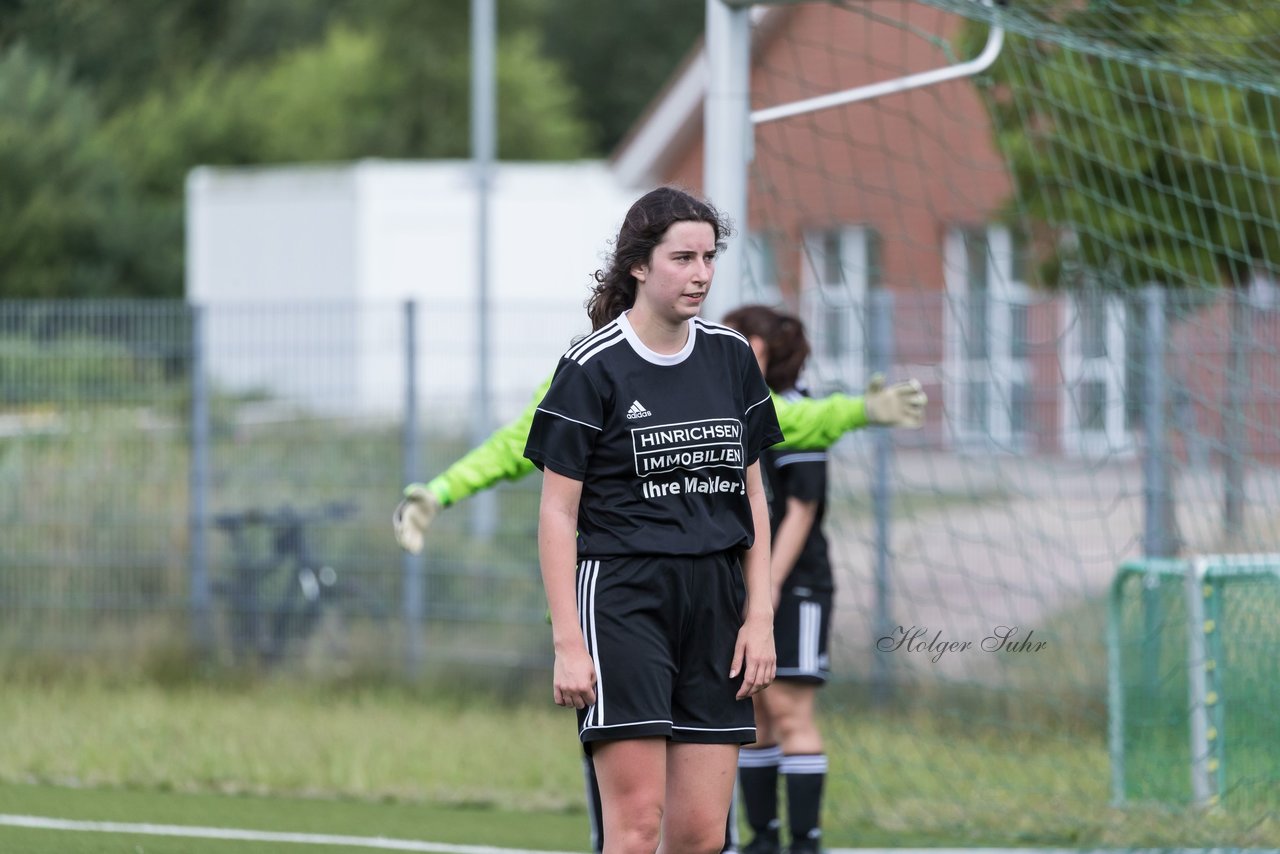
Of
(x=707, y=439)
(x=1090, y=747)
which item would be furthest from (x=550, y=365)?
(x=707, y=439)

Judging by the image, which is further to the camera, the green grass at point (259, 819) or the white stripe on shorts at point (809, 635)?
the green grass at point (259, 819)

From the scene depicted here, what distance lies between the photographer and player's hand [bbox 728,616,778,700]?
158 inches

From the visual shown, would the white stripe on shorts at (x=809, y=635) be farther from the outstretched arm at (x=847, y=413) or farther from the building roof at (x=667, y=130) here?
the building roof at (x=667, y=130)

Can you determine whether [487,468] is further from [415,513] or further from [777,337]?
[777,337]

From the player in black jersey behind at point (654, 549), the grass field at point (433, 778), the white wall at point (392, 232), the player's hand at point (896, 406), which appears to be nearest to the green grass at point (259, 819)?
the grass field at point (433, 778)

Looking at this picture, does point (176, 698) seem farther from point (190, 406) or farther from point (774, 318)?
point (774, 318)

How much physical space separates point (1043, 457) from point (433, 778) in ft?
10.7

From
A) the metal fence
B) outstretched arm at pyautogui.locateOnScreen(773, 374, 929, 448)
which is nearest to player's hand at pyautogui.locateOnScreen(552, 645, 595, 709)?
outstretched arm at pyautogui.locateOnScreen(773, 374, 929, 448)

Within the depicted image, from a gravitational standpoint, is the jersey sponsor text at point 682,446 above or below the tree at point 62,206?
below

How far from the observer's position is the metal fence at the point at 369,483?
8.45 meters

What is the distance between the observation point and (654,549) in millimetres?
3904

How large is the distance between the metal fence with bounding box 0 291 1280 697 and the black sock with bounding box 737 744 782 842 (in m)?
2.63

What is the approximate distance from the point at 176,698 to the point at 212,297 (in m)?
20.6

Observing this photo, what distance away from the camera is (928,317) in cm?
908
